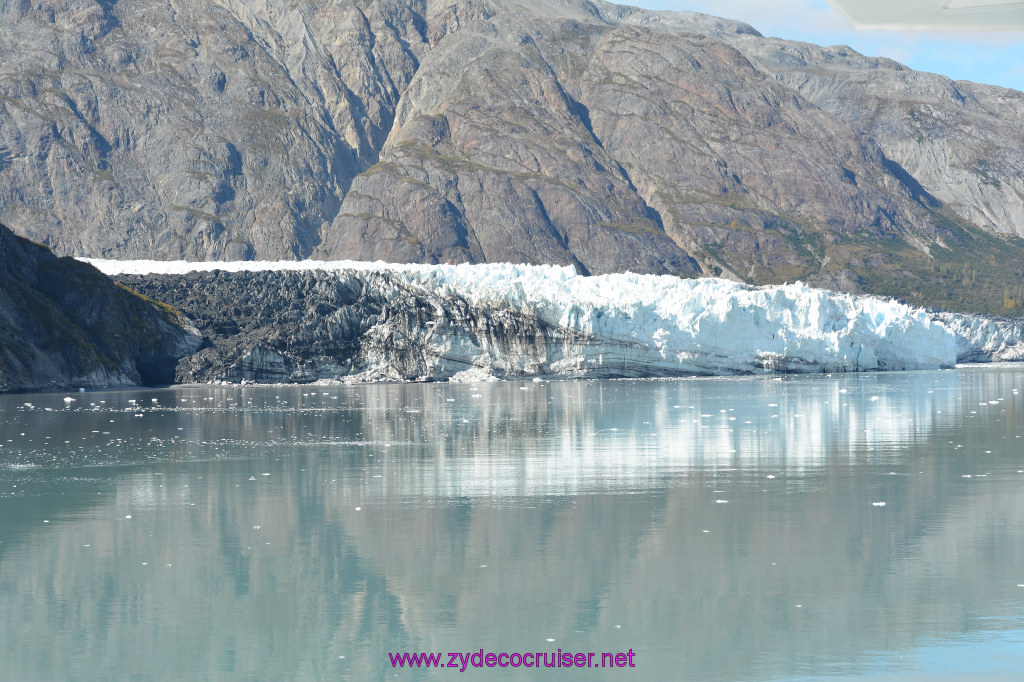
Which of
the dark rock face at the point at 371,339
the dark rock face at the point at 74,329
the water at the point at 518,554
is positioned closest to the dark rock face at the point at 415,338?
the dark rock face at the point at 371,339

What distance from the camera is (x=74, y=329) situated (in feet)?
215

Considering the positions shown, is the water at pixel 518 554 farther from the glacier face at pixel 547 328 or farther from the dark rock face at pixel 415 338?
the glacier face at pixel 547 328

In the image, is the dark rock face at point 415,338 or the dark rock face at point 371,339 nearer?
the dark rock face at point 371,339

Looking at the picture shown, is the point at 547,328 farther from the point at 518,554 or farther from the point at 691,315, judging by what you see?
the point at 518,554

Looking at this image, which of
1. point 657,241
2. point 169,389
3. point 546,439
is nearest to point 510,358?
point 169,389

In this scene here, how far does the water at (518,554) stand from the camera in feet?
40.7

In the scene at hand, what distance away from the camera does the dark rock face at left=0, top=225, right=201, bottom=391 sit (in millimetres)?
62188

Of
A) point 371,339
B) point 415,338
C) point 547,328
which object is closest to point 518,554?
point 415,338

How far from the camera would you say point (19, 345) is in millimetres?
62188

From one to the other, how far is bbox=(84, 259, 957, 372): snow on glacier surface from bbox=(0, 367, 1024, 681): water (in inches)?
1419

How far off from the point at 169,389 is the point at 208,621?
5427 centimetres

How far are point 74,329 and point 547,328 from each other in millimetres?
26801

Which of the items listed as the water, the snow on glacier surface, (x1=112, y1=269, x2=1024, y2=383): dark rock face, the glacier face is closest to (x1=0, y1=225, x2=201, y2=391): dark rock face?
(x1=112, y1=269, x2=1024, y2=383): dark rock face

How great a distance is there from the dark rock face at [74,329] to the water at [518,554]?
31.3 metres
